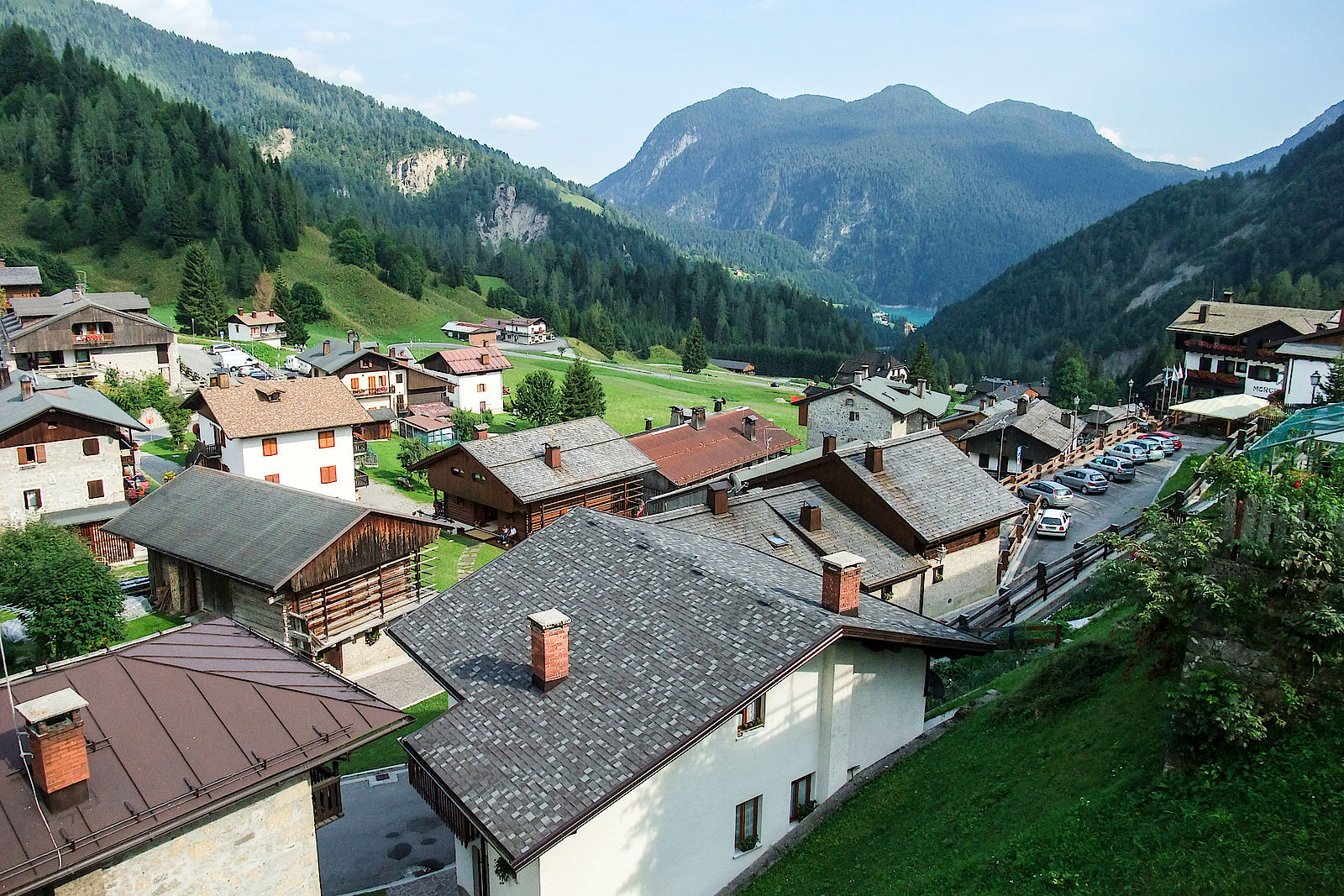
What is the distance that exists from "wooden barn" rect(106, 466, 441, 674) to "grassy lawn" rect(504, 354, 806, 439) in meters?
49.5

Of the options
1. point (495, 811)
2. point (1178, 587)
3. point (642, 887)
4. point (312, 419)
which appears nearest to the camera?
point (1178, 587)

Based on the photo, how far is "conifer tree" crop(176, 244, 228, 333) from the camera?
11225 cm

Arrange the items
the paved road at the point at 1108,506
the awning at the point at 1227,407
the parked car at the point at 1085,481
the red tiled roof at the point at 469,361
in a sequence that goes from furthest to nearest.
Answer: the red tiled roof at the point at 469,361 → the awning at the point at 1227,407 → the parked car at the point at 1085,481 → the paved road at the point at 1108,506

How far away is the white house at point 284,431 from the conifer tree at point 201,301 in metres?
64.9

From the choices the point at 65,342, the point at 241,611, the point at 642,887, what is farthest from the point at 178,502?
the point at 65,342

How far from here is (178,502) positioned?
36.2 meters

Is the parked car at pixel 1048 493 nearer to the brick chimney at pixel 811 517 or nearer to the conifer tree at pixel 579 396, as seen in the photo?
the brick chimney at pixel 811 517

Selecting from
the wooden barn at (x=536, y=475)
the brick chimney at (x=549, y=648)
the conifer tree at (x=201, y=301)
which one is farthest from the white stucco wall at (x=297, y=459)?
the conifer tree at (x=201, y=301)

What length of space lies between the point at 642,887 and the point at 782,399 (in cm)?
10047

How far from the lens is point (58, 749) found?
Answer: 12.7 m

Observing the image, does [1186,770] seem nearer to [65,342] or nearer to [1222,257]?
[65,342]

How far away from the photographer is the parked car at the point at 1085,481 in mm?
51812

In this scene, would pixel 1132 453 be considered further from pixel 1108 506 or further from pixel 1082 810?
pixel 1082 810

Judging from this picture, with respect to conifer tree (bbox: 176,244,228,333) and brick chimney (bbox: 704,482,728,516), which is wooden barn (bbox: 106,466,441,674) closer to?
brick chimney (bbox: 704,482,728,516)
